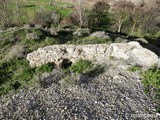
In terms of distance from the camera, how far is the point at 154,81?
7.48m

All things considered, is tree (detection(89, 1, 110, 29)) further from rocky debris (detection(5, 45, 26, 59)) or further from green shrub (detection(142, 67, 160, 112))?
green shrub (detection(142, 67, 160, 112))

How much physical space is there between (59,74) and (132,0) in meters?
27.6

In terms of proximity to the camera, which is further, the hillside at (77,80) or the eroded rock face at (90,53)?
the eroded rock face at (90,53)

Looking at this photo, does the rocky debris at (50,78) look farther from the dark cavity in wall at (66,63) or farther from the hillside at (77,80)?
the dark cavity in wall at (66,63)

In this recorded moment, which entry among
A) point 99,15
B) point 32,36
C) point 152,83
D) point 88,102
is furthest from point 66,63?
point 99,15

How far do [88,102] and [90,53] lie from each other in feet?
15.0

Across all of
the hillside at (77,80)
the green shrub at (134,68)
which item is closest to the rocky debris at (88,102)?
the hillside at (77,80)

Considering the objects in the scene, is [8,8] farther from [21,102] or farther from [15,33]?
[21,102]

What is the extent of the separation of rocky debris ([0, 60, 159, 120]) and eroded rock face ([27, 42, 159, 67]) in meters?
1.93

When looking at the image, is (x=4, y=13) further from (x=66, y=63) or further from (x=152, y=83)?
(x=152, y=83)

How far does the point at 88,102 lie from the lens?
6.71m

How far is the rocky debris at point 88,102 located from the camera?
6.09 metres

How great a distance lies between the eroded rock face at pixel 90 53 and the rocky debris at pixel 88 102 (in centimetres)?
193

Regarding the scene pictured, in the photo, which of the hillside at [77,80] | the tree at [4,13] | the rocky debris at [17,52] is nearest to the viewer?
the hillside at [77,80]
